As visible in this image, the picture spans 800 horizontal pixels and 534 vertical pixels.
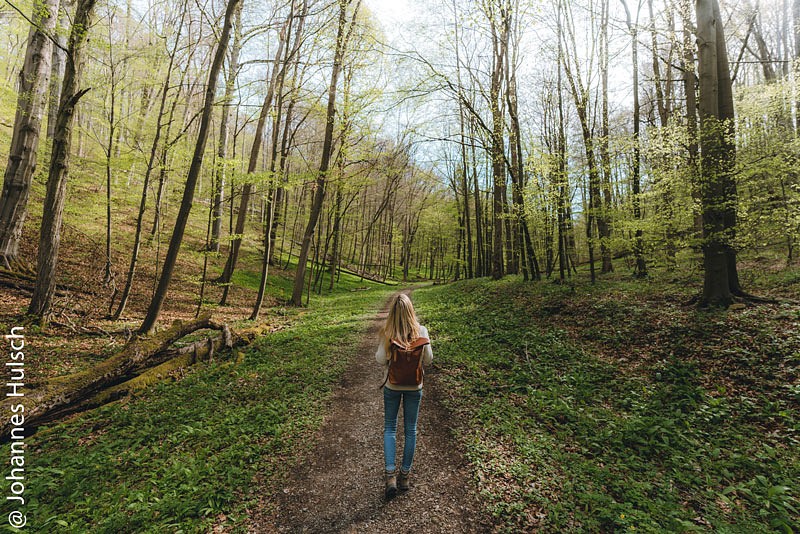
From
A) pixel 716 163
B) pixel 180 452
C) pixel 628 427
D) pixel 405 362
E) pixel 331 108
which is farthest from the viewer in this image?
pixel 331 108

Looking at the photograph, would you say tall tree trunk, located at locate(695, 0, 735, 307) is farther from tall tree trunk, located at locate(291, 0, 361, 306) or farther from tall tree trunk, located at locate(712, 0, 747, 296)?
tall tree trunk, located at locate(291, 0, 361, 306)

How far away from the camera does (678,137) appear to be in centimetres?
1005

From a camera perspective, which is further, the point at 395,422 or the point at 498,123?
the point at 498,123

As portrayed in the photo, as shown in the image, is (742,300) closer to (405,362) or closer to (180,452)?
(405,362)

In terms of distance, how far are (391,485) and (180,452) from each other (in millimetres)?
3151

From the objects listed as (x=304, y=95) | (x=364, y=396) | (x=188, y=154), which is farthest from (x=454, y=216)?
(x=364, y=396)

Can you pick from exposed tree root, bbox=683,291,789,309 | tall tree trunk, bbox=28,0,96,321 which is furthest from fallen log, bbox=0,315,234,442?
exposed tree root, bbox=683,291,789,309

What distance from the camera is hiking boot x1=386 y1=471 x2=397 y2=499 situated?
12.0 ft

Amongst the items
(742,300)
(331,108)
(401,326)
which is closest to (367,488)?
(401,326)

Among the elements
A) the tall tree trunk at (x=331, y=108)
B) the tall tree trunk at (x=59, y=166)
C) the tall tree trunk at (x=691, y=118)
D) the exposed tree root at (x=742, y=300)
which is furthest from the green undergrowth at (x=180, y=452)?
the tall tree trunk at (x=691, y=118)

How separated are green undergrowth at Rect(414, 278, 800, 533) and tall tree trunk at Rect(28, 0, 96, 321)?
9.72 meters

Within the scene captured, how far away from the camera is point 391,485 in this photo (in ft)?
12.0

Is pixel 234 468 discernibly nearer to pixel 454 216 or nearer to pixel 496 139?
pixel 496 139

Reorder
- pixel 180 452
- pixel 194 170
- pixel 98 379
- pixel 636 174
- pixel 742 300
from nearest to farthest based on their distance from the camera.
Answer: pixel 180 452 → pixel 98 379 → pixel 742 300 → pixel 194 170 → pixel 636 174
